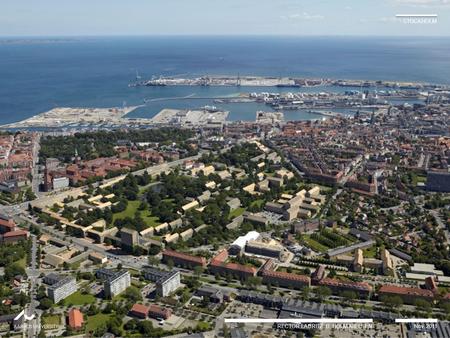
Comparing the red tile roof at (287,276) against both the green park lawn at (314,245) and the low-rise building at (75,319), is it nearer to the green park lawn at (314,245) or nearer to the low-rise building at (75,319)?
the green park lawn at (314,245)

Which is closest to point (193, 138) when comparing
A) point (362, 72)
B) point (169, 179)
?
point (169, 179)

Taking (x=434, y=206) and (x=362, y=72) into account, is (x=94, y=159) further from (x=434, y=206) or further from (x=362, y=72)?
(x=362, y=72)

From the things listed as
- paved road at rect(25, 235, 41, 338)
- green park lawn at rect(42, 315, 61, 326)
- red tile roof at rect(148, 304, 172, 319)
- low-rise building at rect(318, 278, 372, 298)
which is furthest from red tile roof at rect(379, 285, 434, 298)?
paved road at rect(25, 235, 41, 338)

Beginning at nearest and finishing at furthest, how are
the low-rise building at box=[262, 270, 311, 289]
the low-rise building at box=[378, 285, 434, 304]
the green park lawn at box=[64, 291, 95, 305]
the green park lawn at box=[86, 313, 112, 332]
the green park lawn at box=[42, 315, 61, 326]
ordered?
the green park lawn at box=[86, 313, 112, 332], the green park lawn at box=[42, 315, 61, 326], the low-rise building at box=[378, 285, 434, 304], the green park lawn at box=[64, 291, 95, 305], the low-rise building at box=[262, 270, 311, 289]

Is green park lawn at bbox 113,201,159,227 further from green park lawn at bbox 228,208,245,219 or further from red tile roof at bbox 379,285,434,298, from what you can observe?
red tile roof at bbox 379,285,434,298

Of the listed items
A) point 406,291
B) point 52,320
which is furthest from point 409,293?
point 52,320

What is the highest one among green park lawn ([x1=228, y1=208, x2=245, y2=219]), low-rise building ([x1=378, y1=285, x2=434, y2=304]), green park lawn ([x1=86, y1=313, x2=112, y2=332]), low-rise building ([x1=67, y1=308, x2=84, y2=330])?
low-rise building ([x1=378, y1=285, x2=434, y2=304])
